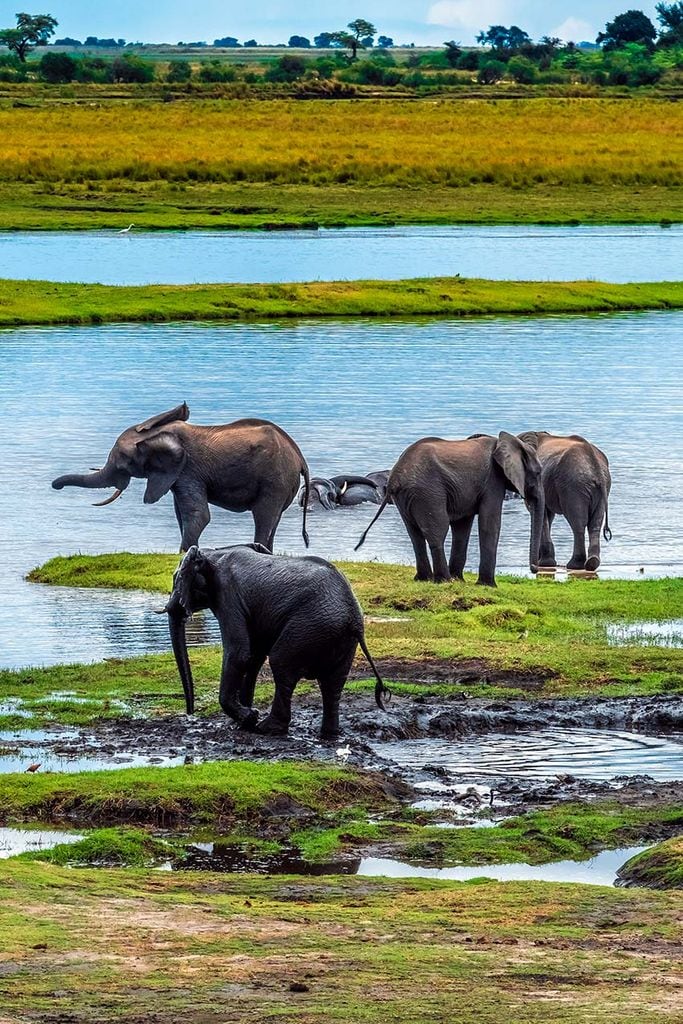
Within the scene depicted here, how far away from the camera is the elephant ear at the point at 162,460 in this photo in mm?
17094

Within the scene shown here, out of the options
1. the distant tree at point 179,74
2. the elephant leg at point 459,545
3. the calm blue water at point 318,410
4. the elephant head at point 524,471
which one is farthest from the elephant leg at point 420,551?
the distant tree at point 179,74

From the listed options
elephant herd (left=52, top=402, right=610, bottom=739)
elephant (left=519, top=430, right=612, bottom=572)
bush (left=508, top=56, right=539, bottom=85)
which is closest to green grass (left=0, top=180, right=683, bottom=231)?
elephant herd (left=52, top=402, right=610, bottom=739)

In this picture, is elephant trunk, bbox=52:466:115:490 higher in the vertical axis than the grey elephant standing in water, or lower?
higher

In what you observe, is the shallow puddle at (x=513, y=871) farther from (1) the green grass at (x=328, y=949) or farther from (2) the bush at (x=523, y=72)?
(2) the bush at (x=523, y=72)

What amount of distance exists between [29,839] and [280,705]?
6.95ft

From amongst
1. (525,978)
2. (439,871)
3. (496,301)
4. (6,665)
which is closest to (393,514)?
(6,665)

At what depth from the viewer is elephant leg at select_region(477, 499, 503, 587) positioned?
616 inches

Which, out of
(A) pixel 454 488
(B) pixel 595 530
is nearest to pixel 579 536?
(B) pixel 595 530

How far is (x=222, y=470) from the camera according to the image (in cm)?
1712

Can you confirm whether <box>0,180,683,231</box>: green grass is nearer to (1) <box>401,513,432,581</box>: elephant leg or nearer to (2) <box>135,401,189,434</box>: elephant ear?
(2) <box>135,401,189,434</box>: elephant ear

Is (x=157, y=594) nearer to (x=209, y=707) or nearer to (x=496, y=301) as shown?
(x=209, y=707)

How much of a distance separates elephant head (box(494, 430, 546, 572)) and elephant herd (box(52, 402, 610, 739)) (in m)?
0.01

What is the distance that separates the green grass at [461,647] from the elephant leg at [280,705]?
0.67m

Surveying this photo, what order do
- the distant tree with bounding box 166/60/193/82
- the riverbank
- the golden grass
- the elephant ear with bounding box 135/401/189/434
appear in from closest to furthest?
the elephant ear with bounding box 135/401/189/434 < the riverbank < the golden grass < the distant tree with bounding box 166/60/193/82
